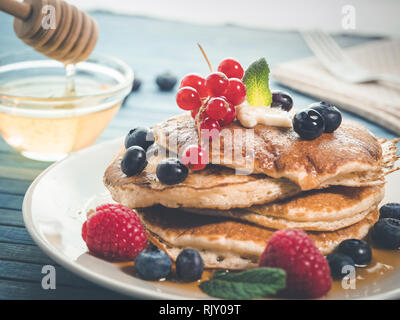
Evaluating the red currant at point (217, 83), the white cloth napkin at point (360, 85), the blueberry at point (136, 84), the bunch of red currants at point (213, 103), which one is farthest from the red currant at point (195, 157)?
the blueberry at point (136, 84)

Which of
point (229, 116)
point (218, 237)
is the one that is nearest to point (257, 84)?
point (229, 116)

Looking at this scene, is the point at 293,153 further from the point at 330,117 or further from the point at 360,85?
the point at 360,85

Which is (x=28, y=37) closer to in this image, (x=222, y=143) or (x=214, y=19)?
(x=222, y=143)

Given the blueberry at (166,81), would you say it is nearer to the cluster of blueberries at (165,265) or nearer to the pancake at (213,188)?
the pancake at (213,188)

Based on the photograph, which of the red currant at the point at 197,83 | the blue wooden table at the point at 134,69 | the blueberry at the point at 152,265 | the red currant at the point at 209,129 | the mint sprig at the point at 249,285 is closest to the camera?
the mint sprig at the point at 249,285

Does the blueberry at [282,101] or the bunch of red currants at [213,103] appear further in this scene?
the blueberry at [282,101]
